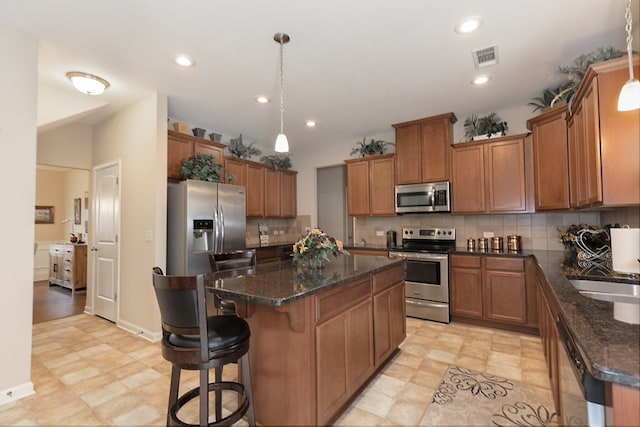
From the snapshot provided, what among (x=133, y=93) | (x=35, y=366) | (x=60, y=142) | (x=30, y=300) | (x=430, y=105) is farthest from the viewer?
(x=60, y=142)

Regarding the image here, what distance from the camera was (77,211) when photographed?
6.91 metres

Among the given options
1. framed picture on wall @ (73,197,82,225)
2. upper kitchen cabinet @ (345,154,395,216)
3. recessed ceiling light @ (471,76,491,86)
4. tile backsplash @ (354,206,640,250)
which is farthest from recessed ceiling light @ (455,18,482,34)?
framed picture on wall @ (73,197,82,225)

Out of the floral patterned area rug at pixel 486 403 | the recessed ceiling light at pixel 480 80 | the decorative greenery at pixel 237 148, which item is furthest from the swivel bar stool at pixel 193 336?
the decorative greenery at pixel 237 148

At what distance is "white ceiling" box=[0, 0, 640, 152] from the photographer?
6.77ft

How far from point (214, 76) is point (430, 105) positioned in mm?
2560

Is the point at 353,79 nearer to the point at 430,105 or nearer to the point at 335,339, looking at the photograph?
the point at 430,105

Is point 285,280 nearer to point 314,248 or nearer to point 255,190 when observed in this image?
point 314,248

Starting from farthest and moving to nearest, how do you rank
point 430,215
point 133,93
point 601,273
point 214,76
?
point 430,215 → point 133,93 → point 214,76 → point 601,273

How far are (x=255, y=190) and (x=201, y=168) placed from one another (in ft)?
4.34

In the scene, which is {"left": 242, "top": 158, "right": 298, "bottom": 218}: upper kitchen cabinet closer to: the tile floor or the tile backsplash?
the tile backsplash

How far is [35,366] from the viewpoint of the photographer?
269cm

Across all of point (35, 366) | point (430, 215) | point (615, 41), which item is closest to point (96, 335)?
point (35, 366)

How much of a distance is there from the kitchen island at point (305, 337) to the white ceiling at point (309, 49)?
1.83 meters

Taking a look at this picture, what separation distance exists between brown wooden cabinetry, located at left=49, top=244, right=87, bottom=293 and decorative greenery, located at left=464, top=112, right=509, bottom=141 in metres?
7.13
